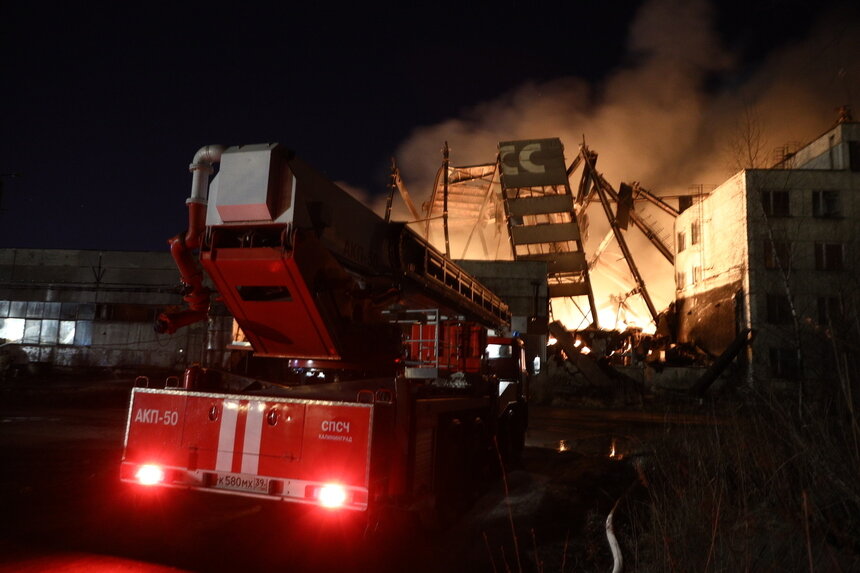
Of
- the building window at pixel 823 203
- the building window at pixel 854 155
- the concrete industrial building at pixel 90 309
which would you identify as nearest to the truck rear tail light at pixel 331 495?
the concrete industrial building at pixel 90 309

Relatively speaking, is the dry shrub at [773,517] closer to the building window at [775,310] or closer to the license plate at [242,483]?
the license plate at [242,483]

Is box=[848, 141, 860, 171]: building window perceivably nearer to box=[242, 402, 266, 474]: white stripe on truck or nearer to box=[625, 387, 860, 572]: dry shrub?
box=[625, 387, 860, 572]: dry shrub

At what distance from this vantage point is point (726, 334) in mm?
32375

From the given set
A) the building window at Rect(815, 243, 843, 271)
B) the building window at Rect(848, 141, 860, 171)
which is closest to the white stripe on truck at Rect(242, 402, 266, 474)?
the building window at Rect(815, 243, 843, 271)

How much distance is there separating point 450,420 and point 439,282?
2.28 metres

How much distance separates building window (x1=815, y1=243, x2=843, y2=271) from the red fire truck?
31318mm

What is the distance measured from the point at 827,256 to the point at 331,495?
34423 mm

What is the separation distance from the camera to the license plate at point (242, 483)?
5.06m

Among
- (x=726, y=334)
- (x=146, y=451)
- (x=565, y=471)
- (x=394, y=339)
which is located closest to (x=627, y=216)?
(x=726, y=334)

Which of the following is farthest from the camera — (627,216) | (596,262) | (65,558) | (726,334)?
(596,262)

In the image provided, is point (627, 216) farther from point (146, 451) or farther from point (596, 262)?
point (146, 451)

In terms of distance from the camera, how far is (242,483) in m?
5.13

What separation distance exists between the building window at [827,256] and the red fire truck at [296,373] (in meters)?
31.3

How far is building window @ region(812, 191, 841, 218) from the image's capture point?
31.1m
